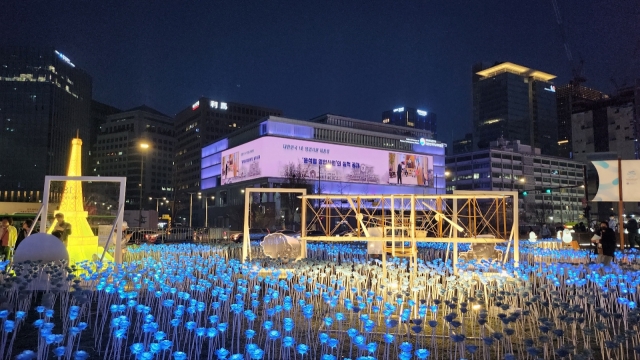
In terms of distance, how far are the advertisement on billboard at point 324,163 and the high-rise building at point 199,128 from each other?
5433cm

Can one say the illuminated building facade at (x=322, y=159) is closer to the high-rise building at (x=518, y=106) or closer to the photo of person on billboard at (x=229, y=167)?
the photo of person on billboard at (x=229, y=167)

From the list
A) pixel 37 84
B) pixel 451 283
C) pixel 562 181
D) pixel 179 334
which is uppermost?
pixel 37 84

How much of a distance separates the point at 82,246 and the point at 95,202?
6043 cm

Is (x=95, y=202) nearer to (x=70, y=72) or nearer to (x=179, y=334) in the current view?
(x=70, y=72)

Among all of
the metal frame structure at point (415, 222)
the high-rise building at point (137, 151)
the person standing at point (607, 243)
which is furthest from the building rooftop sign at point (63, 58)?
the person standing at point (607, 243)

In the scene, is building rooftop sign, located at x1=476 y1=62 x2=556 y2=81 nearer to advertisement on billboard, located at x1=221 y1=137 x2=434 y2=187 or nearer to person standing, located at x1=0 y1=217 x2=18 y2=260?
advertisement on billboard, located at x1=221 y1=137 x2=434 y2=187

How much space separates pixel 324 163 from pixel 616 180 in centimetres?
5907

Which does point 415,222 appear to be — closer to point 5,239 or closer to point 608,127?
point 5,239

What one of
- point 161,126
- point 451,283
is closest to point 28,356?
point 451,283

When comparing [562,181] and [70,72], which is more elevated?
[70,72]

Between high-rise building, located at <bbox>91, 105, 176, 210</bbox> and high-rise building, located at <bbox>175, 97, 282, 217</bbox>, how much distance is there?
7166 mm

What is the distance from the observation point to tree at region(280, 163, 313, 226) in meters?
62.6

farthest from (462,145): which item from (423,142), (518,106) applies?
(423,142)

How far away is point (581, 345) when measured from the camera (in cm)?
764
